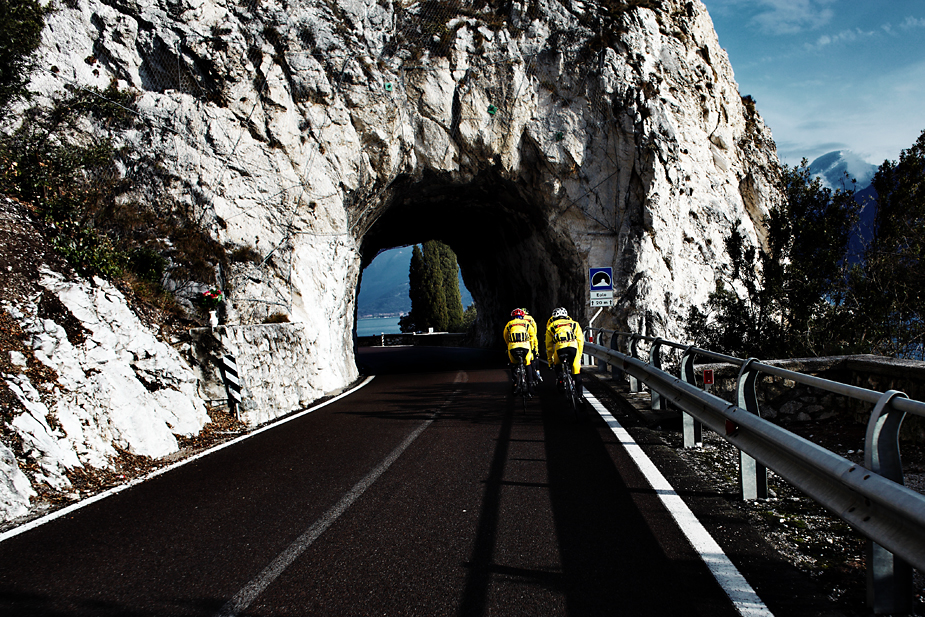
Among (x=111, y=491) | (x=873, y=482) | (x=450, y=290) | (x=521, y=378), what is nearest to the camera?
(x=873, y=482)

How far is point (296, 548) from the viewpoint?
12.8 feet

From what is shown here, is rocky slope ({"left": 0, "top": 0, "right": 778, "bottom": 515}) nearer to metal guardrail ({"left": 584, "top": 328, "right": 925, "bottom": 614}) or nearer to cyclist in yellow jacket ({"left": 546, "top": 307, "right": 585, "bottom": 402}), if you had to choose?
cyclist in yellow jacket ({"left": 546, "top": 307, "right": 585, "bottom": 402})

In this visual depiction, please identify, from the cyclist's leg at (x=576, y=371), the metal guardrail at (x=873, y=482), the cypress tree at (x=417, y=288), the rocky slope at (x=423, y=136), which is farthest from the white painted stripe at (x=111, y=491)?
the cypress tree at (x=417, y=288)

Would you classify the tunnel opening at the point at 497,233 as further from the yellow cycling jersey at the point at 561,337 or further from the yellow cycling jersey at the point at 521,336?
the yellow cycling jersey at the point at 561,337

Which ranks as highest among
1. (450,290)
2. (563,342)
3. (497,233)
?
(497,233)

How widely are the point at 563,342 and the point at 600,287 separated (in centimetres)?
677

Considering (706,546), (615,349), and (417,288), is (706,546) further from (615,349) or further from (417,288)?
(417,288)

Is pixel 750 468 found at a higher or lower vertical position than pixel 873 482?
lower

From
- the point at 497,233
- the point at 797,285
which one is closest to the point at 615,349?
the point at 797,285

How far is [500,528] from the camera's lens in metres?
4.06

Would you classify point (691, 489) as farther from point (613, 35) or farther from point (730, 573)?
point (613, 35)

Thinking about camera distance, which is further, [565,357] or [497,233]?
[497,233]

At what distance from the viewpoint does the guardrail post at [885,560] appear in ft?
8.51

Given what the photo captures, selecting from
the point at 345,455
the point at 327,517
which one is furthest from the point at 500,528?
the point at 345,455
